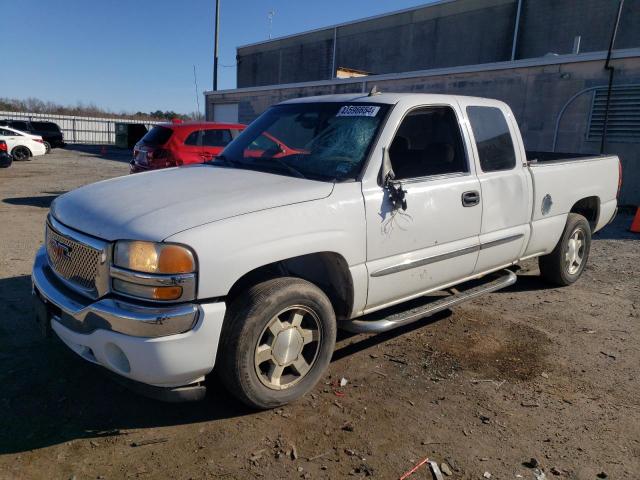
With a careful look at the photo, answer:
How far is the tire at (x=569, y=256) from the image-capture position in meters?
5.38

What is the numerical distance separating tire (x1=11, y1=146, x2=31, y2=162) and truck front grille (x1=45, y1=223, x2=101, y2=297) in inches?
886

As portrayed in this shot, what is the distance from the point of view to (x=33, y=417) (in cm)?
295

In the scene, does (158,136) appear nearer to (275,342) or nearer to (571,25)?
(275,342)

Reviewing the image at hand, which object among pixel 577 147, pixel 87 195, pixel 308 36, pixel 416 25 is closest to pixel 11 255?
pixel 87 195

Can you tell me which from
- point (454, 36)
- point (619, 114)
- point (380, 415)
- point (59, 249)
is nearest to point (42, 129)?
point (454, 36)

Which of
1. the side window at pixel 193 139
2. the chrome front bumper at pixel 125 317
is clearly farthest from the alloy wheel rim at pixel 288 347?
the side window at pixel 193 139

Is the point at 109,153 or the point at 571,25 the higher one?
the point at 571,25

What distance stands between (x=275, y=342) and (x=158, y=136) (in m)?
A: 7.79

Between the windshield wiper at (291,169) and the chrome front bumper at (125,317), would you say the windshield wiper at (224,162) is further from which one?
the chrome front bumper at (125,317)

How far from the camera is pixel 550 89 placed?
12641 millimetres

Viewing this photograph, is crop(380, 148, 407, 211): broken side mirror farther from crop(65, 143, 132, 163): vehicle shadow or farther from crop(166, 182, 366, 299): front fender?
crop(65, 143, 132, 163): vehicle shadow

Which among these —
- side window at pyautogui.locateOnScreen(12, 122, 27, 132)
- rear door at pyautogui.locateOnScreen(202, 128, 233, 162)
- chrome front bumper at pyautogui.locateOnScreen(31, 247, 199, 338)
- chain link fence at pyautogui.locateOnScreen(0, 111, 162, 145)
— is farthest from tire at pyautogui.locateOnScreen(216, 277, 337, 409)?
chain link fence at pyautogui.locateOnScreen(0, 111, 162, 145)

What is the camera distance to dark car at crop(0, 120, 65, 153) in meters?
28.8

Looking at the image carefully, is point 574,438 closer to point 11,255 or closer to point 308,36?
point 11,255
